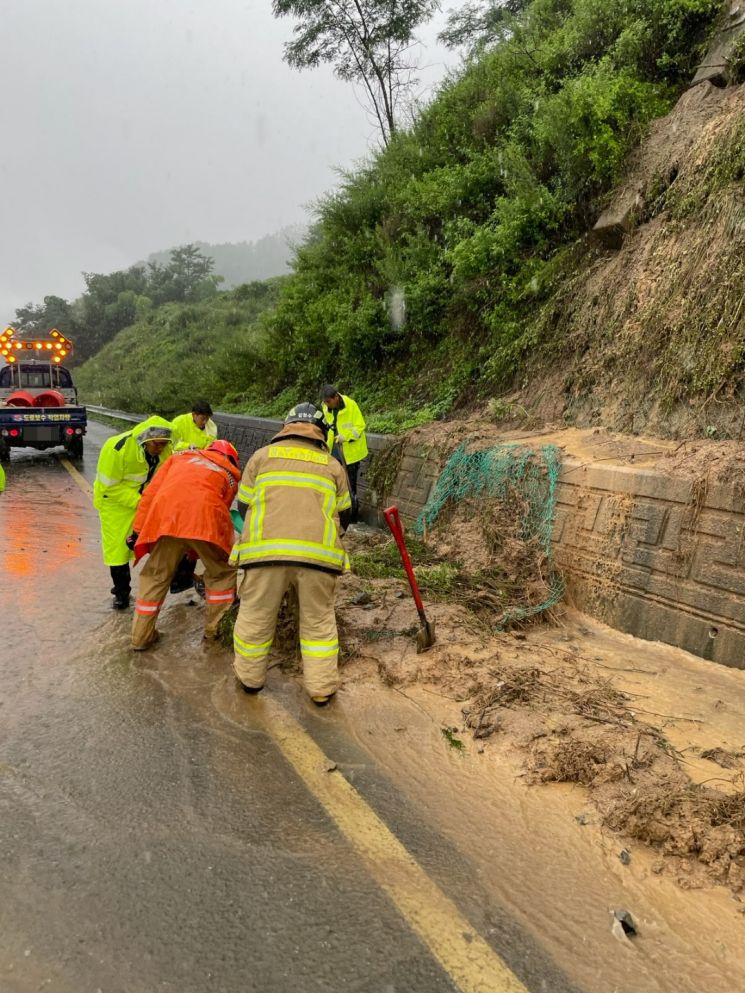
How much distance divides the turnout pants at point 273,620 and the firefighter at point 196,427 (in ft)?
13.5

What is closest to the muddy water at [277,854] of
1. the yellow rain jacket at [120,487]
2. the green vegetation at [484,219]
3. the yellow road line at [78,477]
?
the yellow rain jacket at [120,487]

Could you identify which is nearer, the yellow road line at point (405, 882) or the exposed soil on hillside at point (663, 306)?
the yellow road line at point (405, 882)

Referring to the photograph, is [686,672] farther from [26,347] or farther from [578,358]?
[26,347]

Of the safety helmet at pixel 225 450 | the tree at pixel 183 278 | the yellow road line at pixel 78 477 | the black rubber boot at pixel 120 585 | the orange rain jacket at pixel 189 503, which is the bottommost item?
the yellow road line at pixel 78 477

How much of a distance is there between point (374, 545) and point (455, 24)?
18.8 meters

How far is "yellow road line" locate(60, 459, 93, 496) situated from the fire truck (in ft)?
2.15

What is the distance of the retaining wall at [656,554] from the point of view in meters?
4.45

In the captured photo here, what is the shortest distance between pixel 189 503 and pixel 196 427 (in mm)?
3453

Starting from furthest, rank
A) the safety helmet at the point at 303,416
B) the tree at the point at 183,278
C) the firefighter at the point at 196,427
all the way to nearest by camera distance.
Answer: the tree at the point at 183,278, the firefighter at the point at 196,427, the safety helmet at the point at 303,416

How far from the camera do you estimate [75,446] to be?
1620 centimetres

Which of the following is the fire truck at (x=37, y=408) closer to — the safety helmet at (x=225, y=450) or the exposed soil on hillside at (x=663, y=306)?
the exposed soil on hillside at (x=663, y=306)

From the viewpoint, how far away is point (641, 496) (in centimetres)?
509

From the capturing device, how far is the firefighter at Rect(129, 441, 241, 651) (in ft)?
15.8

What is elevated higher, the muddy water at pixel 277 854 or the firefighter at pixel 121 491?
the firefighter at pixel 121 491
